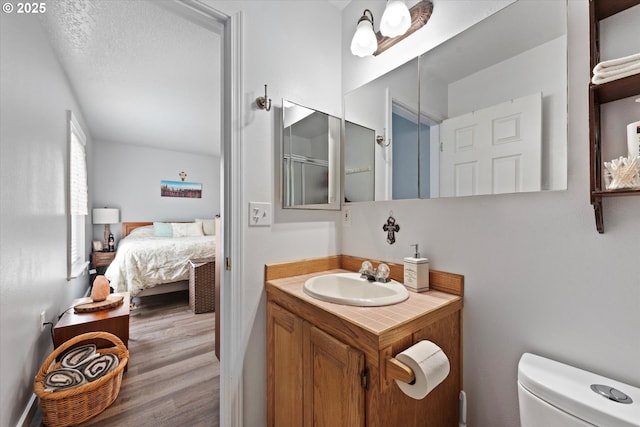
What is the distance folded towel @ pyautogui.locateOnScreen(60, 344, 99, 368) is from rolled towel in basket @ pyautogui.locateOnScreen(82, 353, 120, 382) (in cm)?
4

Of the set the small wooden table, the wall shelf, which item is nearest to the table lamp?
the small wooden table

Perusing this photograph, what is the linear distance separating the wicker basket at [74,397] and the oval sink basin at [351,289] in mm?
1446

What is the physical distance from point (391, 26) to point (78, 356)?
8.77ft

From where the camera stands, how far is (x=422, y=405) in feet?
3.10

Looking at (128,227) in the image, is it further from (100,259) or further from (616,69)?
(616,69)

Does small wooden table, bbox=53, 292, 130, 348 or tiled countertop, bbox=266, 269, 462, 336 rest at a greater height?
tiled countertop, bbox=266, 269, 462, 336

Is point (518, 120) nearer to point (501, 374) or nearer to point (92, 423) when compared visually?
point (501, 374)

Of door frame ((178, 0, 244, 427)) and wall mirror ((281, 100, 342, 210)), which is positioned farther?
wall mirror ((281, 100, 342, 210))

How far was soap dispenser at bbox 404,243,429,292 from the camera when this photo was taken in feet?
3.84

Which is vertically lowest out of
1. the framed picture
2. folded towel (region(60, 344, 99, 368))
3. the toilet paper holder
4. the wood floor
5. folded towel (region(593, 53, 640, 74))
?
the wood floor

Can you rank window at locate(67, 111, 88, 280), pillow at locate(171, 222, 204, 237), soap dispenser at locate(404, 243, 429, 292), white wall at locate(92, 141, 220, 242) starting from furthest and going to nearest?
pillow at locate(171, 222, 204, 237), white wall at locate(92, 141, 220, 242), window at locate(67, 111, 88, 280), soap dispenser at locate(404, 243, 429, 292)

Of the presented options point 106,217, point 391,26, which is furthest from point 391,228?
point 106,217

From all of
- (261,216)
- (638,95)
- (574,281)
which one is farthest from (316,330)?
(638,95)

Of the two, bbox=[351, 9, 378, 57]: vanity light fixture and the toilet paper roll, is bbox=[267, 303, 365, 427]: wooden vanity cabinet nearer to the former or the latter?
the toilet paper roll
